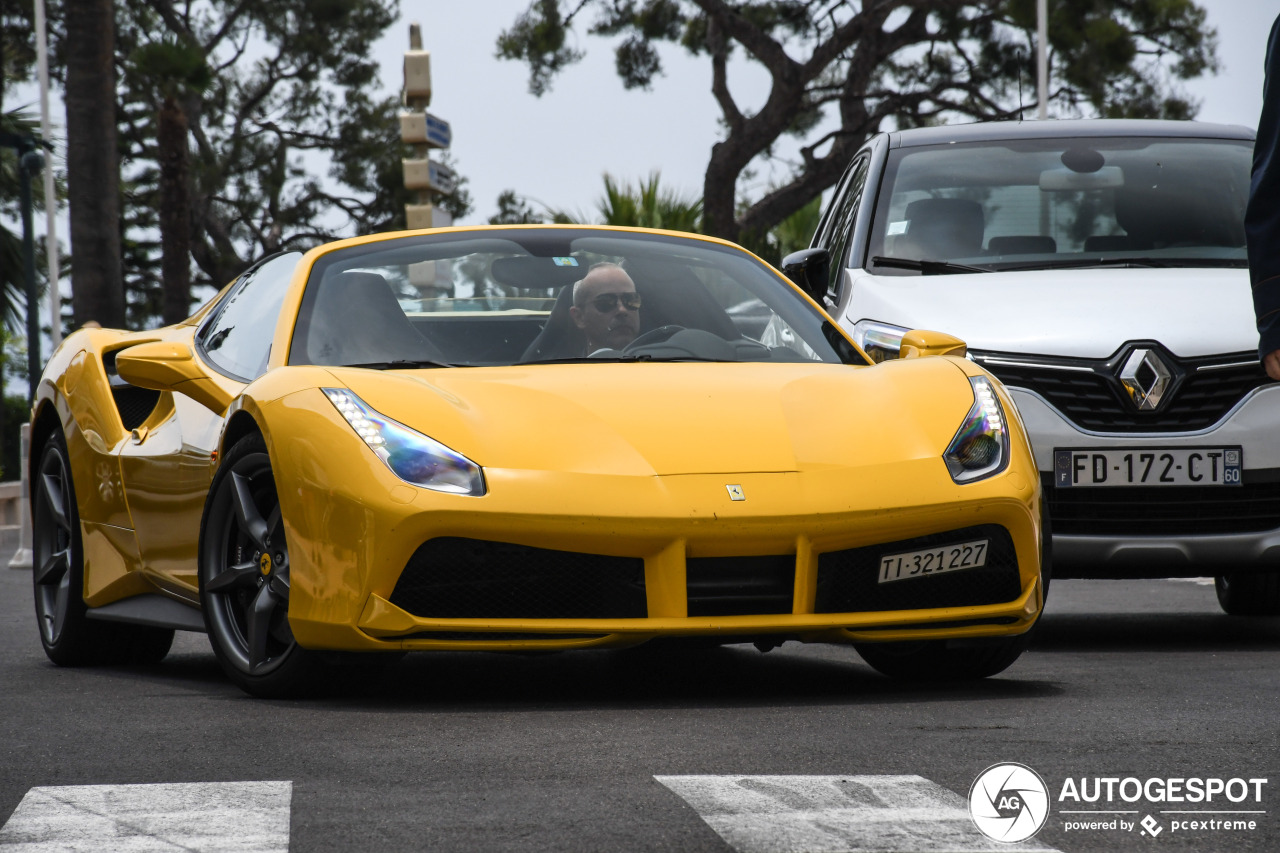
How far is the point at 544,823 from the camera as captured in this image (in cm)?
297

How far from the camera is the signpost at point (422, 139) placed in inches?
746

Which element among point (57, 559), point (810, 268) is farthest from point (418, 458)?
point (810, 268)

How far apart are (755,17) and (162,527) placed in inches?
1084

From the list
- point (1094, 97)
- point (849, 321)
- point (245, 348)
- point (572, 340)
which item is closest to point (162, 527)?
point (245, 348)

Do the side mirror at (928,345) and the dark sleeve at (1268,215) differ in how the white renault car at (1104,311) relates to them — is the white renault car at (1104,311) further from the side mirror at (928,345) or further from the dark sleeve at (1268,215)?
the dark sleeve at (1268,215)

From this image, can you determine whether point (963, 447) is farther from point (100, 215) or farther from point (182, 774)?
point (100, 215)

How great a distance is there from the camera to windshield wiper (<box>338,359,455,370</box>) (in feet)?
16.1

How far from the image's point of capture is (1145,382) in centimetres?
594

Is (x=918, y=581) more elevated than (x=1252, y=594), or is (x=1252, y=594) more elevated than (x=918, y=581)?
(x=918, y=581)

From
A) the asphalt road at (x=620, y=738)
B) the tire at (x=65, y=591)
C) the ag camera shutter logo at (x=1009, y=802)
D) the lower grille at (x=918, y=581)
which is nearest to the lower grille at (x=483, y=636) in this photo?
the asphalt road at (x=620, y=738)

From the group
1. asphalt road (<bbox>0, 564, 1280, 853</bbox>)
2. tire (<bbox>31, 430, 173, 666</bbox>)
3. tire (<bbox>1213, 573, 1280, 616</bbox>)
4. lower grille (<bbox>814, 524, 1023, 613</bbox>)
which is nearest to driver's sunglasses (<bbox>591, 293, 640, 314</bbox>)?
asphalt road (<bbox>0, 564, 1280, 853</bbox>)

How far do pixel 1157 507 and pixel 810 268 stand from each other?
1569 mm

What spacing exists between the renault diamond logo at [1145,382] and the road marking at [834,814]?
2.89m

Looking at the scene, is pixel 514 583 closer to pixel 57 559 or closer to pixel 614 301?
pixel 614 301
